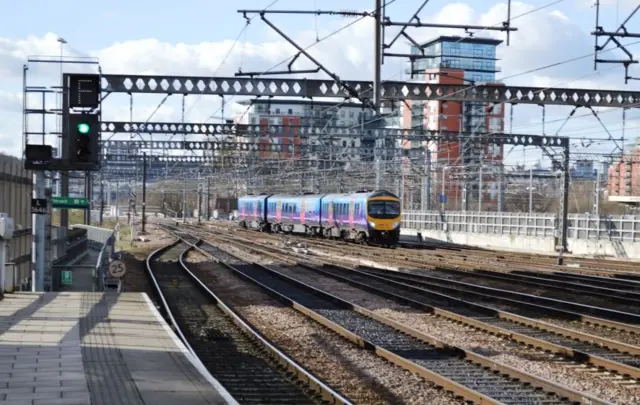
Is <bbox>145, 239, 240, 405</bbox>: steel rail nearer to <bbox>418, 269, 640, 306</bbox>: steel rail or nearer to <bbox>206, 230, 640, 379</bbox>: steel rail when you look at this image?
<bbox>206, 230, 640, 379</bbox>: steel rail

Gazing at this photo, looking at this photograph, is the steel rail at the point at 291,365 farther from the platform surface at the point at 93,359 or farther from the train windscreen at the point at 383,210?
the train windscreen at the point at 383,210

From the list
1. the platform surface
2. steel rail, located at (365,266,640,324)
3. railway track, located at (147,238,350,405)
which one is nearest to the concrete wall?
steel rail, located at (365,266,640,324)

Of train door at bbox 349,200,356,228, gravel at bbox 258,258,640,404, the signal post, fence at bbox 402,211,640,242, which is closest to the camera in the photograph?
gravel at bbox 258,258,640,404

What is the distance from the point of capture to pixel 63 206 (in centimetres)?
2306

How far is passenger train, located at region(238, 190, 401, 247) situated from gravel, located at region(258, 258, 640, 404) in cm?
2428

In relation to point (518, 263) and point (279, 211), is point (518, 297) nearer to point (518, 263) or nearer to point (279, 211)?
point (518, 263)

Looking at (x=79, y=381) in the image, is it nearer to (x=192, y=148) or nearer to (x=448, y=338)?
(x=448, y=338)

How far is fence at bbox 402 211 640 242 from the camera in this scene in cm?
3909

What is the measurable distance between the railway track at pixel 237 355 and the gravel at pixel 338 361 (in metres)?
0.33

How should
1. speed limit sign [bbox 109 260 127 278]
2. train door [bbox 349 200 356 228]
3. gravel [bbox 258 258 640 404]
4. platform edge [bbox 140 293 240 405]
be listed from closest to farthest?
platform edge [bbox 140 293 240 405]
gravel [bbox 258 258 640 404]
speed limit sign [bbox 109 260 127 278]
train door [bbox 349 200 356 228]

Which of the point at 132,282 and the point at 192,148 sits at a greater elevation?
the point at 192,148

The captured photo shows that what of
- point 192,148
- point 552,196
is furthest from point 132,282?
point 552,196

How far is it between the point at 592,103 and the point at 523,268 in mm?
5956

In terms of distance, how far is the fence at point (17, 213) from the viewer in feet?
68.7
